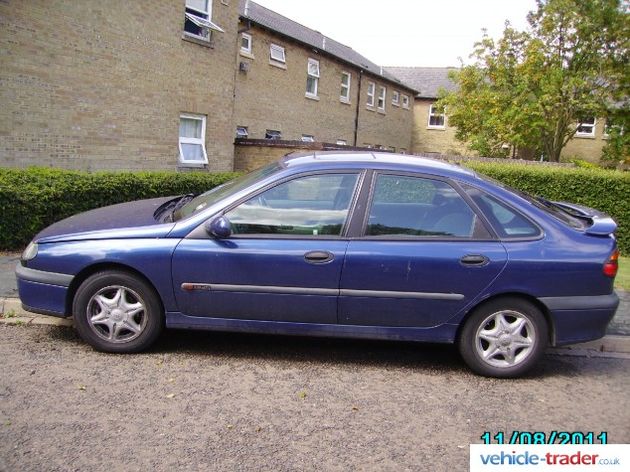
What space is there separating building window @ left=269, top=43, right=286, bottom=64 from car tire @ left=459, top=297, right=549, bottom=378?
61.4 ft

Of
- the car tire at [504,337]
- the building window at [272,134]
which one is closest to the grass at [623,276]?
the car tire at [504,337]

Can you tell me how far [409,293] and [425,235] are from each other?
0.48 meters

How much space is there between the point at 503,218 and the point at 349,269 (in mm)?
1319

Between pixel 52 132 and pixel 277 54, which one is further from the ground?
pixel 277 54

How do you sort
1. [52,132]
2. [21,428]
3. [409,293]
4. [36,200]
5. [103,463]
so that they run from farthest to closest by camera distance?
[52,132], [36,200], [409,293], [21,428], [103,463]

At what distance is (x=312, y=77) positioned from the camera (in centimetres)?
2483

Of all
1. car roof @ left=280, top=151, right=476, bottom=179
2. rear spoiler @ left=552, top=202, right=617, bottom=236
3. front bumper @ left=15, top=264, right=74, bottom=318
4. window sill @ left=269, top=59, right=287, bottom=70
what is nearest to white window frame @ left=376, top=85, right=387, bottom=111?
window sill @ left=269, top=59, right=287, bottom=70

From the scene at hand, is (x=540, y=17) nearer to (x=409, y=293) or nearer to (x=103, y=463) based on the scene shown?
(x=409, y=293)

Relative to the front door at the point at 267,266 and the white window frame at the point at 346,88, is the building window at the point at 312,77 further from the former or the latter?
the front door at the point at 267,266

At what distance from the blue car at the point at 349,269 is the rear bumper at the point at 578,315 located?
1cm

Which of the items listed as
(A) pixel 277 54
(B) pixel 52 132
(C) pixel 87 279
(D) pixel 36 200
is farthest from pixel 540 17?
(C) pixel 87 279

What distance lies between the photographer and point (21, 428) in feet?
11.2

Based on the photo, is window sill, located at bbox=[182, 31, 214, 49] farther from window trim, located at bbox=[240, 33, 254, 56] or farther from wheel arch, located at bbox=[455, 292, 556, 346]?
wheel arch, located at bbox=[455, 292, 556, 346]

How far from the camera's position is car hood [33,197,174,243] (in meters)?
4.56
